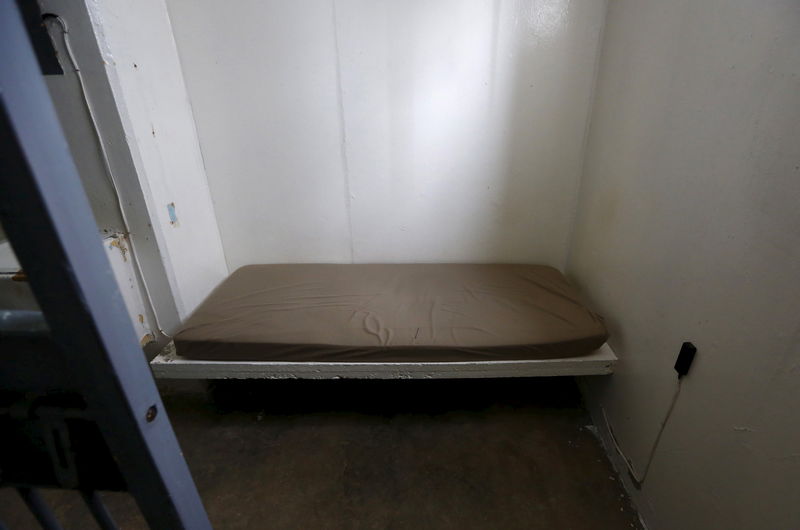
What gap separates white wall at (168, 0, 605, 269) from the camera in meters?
1.73

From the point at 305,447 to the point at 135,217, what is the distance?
130 cm

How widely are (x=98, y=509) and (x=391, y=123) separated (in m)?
1.85

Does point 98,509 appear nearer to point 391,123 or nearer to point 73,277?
point 73,277

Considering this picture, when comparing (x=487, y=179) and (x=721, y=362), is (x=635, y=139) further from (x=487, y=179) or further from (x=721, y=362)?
(x=721, y=362)

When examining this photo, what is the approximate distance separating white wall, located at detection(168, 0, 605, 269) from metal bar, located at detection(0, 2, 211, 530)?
1.71 m

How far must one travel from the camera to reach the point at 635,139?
4.68ft

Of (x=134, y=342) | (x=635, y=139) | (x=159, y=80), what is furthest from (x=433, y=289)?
(x=159, y=80)

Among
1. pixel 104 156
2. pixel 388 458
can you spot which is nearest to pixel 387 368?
pixel 388 458

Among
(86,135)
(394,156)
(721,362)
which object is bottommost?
(721,362)

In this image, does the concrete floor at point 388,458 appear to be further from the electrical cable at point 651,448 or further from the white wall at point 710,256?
the white wall at point 710,256

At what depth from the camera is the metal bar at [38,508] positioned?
0.50 m

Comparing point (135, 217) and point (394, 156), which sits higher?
point (394, 156)

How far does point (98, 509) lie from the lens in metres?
0.51

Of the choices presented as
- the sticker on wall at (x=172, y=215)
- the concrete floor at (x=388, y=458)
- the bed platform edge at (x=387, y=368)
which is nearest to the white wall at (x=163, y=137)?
the sticker on wall at (x=172, y=215)
